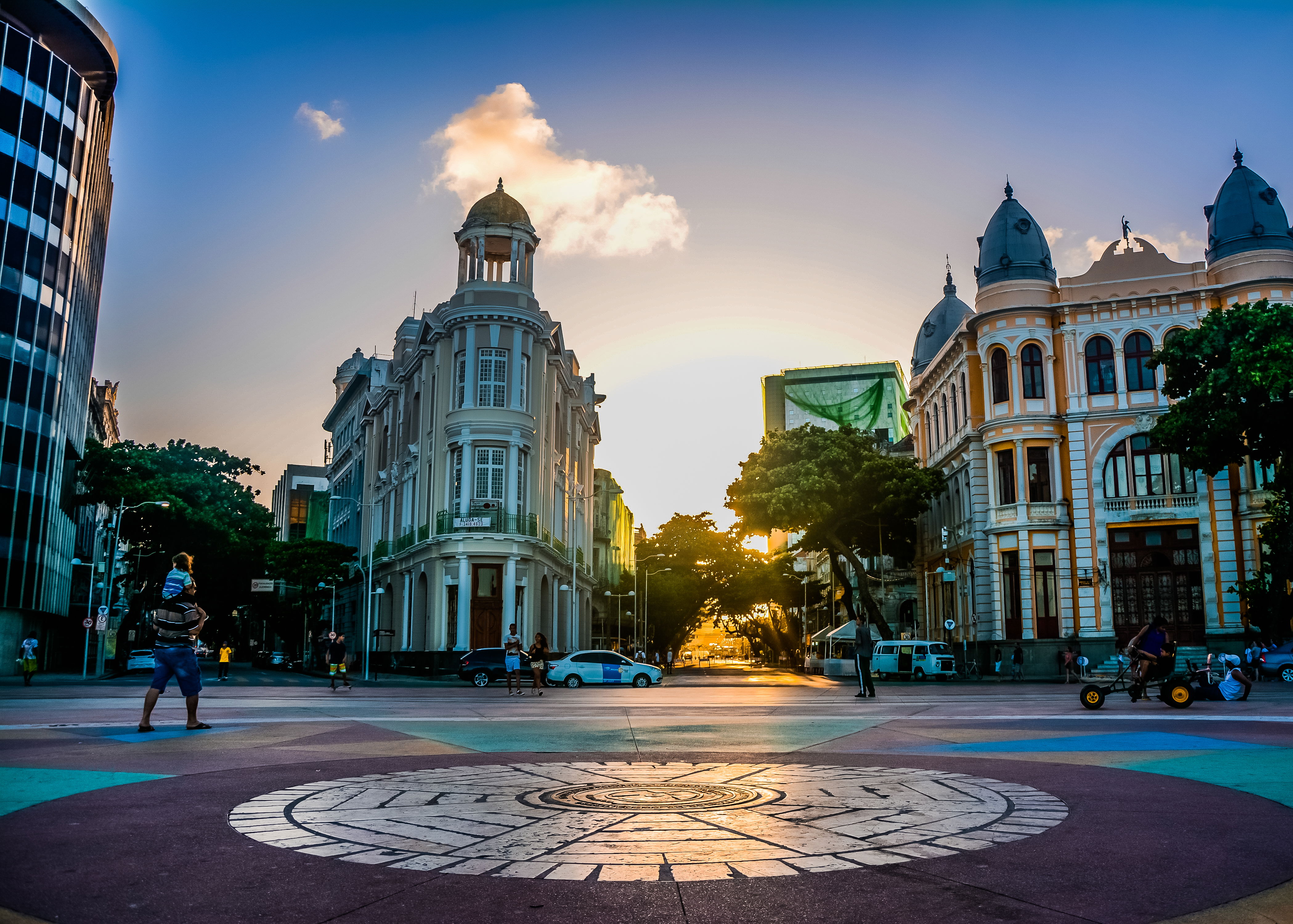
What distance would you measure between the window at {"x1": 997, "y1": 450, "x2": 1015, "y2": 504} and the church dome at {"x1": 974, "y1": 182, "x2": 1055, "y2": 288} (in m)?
7.87

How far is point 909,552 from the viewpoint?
5716 centimetres

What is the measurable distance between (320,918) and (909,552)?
55666mm

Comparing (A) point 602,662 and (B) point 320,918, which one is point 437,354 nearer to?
(A) point 602,662

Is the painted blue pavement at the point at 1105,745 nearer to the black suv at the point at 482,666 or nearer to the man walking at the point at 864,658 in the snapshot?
the man walking at the point at 864,658

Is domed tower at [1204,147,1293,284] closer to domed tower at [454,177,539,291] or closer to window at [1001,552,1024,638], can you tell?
window at [1001,552,1024,638]

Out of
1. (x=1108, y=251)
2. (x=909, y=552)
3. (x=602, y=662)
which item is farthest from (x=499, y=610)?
(x=1108, y=251)

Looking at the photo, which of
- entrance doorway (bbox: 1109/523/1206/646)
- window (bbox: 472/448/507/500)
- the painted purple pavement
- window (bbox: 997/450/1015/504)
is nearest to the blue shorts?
the painted purple pavement

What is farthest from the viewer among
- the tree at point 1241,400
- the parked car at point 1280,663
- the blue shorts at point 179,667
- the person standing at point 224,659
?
the person standing at point 224,659

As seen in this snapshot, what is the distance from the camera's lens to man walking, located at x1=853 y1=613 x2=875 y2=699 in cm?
2225

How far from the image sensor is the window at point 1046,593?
4425 centimetres

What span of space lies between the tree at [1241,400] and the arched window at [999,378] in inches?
332

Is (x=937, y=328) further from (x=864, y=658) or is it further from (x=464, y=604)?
(x=864, y=658)


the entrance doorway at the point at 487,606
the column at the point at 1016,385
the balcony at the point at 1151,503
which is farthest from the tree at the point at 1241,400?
the entrance doorway at the point at 487,606

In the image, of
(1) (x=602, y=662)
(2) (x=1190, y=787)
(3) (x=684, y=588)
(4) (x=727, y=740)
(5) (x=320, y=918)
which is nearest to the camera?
(5) (x=320, y=918)
